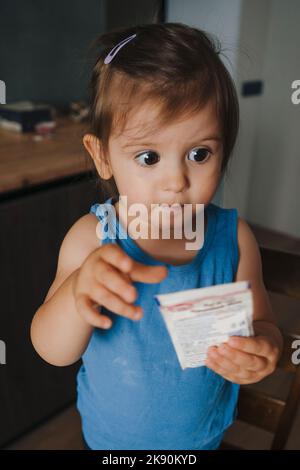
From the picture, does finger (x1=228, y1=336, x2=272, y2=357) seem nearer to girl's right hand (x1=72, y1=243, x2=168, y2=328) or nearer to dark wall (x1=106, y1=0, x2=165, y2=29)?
girl's right hand (x1=72, y1=243, x2=168, y2=328)

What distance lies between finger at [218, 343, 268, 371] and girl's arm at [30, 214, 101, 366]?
0.54ft

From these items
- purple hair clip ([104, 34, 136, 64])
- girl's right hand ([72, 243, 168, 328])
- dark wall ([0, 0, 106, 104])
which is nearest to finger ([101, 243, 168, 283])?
girl's right hand ([72, 243, 168, 328])

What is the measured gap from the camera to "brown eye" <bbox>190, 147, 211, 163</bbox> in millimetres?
563

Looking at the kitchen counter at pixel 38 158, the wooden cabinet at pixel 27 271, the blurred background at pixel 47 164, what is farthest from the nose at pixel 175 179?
the wooden cabinet at pixel 27 271

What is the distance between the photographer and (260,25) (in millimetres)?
2303

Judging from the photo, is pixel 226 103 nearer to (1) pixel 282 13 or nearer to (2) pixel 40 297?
(2) pixel 40 297

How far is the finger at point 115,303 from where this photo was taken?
1.48ft

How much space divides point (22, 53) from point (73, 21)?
20 cm

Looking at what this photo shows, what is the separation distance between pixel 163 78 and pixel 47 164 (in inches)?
26.3

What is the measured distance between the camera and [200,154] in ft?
1.87

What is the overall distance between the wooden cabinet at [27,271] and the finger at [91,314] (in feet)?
2.26

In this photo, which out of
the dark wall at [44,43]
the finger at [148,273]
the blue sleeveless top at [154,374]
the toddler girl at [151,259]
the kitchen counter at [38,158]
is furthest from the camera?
the dark wall at [44,43]

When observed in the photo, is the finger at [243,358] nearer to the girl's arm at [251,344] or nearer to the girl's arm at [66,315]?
the girl's arm at [251,344]

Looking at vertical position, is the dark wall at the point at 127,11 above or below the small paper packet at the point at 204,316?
above
